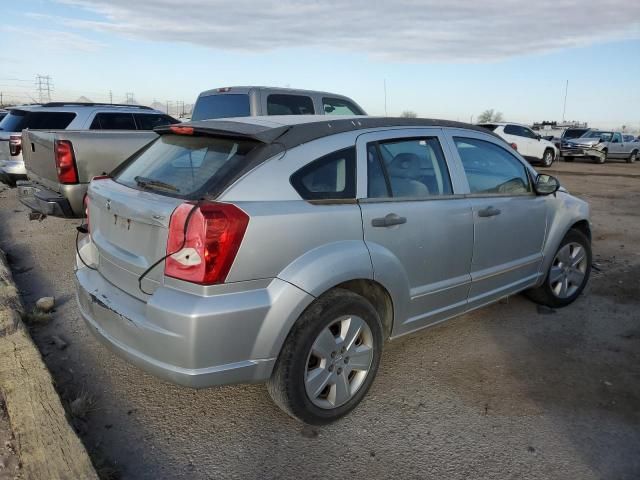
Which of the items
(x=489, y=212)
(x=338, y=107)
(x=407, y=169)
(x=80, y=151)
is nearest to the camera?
(x=407, y=169)

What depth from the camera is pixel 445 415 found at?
3.11m

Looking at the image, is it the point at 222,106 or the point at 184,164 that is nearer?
the point at 184,164

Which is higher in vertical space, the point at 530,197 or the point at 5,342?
the point at 530,197

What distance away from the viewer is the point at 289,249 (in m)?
2.63

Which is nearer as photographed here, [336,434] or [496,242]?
[336,434]

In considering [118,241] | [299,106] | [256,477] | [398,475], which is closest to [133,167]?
[118,241]

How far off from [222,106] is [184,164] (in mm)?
5424

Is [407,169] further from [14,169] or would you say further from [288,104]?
[14,169]

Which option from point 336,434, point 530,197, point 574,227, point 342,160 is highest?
point 342,160

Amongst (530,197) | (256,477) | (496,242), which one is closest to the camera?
(256,477)

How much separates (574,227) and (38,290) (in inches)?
201

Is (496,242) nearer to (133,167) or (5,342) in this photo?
(133,167)

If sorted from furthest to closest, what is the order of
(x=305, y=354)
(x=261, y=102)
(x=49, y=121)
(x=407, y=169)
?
(x=49, y=121) < (x=261, y=102) < (x=407, y=169) < (x=305, y=354)

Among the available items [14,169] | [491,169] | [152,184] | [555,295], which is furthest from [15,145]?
[555,295]
